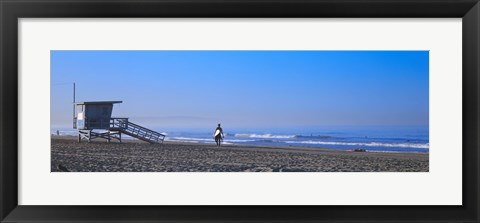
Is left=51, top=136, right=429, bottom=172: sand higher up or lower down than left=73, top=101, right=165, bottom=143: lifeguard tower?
lower down

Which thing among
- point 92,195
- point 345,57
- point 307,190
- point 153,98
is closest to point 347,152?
point 345,57

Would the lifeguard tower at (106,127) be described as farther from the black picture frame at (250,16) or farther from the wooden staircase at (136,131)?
the black picture frame at (250,16)

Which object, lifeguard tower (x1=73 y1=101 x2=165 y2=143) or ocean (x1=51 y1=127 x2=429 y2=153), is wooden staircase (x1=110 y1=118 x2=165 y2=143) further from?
ocean (x1=51 y1=127 x2=429 y2=153)

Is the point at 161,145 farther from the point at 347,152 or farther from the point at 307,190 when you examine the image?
the point at 307,190

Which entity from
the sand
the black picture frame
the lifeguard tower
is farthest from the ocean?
the black picture frame

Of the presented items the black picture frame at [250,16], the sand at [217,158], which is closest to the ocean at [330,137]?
the sand at [217,158]
